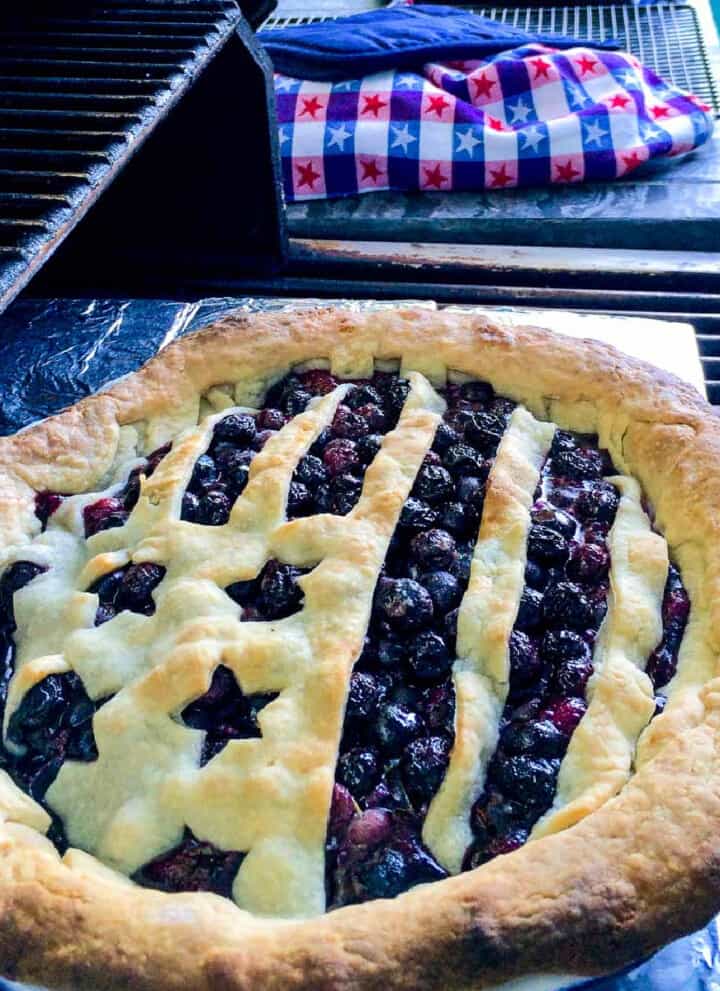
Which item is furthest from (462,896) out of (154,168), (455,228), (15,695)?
(455,228)

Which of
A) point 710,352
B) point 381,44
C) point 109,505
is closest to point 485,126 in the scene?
point 381,44

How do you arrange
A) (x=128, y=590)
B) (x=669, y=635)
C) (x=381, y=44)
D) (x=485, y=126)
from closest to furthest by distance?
(x=669, y=635), (x=128, y=590), (x=485, y=126), (x=381, y=44)

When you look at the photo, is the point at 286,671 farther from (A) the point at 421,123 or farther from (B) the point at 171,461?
(A) the point at 421,123

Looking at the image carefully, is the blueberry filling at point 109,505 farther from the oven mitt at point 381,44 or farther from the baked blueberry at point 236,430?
the oven mitt at point 381,44

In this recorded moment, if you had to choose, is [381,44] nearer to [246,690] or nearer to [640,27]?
[640,27]

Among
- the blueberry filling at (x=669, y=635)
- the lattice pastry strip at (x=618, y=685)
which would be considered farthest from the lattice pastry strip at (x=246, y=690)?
the blueberry filling at (x=669, y=635)

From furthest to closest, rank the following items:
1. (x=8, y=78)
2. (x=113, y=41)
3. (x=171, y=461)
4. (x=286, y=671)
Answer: (x=113, y=41)
(x=8, y=78)
(x=171, y=461)
(x=286, y=671)

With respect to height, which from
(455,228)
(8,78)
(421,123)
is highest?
(8,78)
